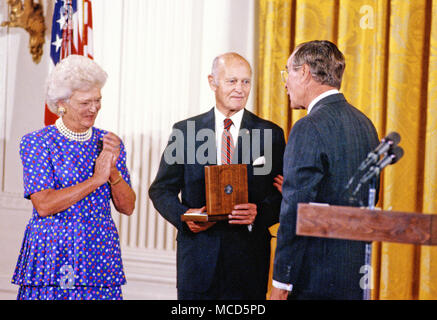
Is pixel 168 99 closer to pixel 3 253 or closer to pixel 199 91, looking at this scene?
pixel 199 91

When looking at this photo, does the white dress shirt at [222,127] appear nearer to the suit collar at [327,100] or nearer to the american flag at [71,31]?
the suit collar at [327,100]

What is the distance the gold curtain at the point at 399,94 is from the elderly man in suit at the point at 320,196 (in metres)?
1.15

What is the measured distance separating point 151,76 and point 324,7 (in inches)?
51.2

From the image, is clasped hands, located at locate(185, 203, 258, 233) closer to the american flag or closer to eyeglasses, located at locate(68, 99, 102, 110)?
eyeglasses, located at locate(68, 99, 102, 110)

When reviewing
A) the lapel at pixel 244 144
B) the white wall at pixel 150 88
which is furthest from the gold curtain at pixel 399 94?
the lapel at pixel 244 144

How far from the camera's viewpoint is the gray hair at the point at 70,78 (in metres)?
2.60

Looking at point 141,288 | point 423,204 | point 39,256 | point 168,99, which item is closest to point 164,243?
point 141,288

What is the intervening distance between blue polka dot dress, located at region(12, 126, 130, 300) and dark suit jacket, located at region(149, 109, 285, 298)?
1.14 feet

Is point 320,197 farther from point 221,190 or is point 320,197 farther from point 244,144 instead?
point 244,144

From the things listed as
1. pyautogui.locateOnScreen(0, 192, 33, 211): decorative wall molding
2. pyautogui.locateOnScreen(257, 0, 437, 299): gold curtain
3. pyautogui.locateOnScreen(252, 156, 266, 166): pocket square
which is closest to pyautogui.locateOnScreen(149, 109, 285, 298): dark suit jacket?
pyautogui.locateOnScreen(252, 156, 266, 166): pocket square

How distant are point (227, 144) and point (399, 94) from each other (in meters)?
1.21

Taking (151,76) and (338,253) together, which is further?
(151,76)

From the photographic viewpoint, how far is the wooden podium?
1689mm

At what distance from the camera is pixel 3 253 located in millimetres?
4430
